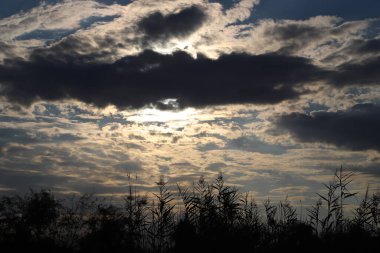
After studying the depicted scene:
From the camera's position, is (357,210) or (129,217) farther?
(129,217)

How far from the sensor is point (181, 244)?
21938 millimetres

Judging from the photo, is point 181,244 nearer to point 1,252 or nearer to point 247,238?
point 247,238

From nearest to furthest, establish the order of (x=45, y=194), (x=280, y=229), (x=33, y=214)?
(x=280, y=229) → (x=33, y=214) → (x=45, y=194)

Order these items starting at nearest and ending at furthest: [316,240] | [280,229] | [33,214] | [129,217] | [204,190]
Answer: [316,240] → [204,190] → [280,229] → [129,217] → [33,214]

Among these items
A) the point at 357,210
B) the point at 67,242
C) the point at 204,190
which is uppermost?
the point at 204,190

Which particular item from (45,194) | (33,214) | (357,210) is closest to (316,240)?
(357,210)

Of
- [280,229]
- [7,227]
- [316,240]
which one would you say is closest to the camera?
[316,240]

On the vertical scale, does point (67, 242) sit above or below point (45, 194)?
below

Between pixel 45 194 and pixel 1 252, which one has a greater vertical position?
pixel 45 194

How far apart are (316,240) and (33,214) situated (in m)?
40.7

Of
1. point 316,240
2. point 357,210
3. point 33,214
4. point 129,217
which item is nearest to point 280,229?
point 357,210

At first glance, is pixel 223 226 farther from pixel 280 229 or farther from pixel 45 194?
pixel 45 194

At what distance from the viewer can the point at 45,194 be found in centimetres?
5534

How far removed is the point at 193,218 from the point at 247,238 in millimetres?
3026
